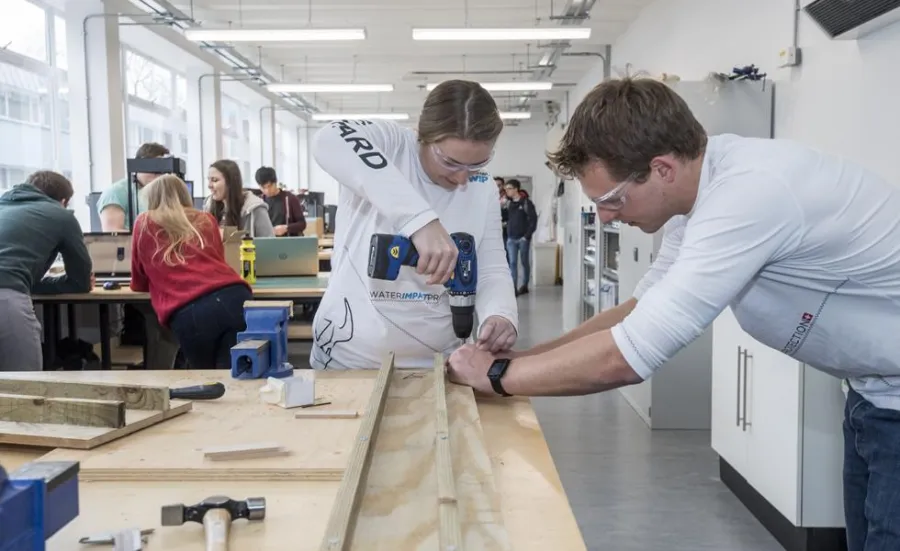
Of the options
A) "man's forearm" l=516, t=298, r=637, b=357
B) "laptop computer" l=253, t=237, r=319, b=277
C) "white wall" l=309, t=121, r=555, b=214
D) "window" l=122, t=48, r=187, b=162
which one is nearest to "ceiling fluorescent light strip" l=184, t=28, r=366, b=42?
"laptop computer" l=253, t=237, r=319, b=277

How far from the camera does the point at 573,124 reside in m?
1.35

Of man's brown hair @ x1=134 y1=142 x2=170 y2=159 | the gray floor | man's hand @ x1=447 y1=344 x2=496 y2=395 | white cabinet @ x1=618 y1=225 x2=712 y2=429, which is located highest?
man's brown hair @ x1=134 y1=142 x2=170 y2=159

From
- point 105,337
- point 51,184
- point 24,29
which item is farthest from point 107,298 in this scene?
point 24,29

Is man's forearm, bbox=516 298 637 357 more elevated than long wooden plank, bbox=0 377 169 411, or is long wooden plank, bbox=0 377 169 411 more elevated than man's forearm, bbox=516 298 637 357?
man's forearm, bbox=516 298 637 357

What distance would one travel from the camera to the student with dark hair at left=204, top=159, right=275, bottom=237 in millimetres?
4789

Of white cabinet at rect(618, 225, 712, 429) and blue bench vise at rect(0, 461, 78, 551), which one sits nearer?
blue bench vise at rect(0, 461, 78, 551)

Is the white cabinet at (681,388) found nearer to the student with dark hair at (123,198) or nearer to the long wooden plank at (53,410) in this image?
the student with dark hair at (123,198)

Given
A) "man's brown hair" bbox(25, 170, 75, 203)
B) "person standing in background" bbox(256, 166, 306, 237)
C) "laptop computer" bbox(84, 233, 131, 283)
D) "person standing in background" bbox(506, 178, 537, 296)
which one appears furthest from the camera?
"person standing in background" bbox(506, 178, 537, 296)

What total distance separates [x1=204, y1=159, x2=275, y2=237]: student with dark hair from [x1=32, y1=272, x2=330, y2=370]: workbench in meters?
0.52

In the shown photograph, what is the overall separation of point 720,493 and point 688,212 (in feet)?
8.09

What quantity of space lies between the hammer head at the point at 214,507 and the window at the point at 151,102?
8803mm

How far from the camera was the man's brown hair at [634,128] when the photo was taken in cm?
127

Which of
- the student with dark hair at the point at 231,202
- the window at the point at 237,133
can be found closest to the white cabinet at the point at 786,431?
the student with dark hair at the point at 231,202

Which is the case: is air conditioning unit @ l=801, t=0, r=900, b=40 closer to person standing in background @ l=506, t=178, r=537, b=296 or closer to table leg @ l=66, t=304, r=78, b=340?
table leg @ l=66, t=304, r=78, b=340
